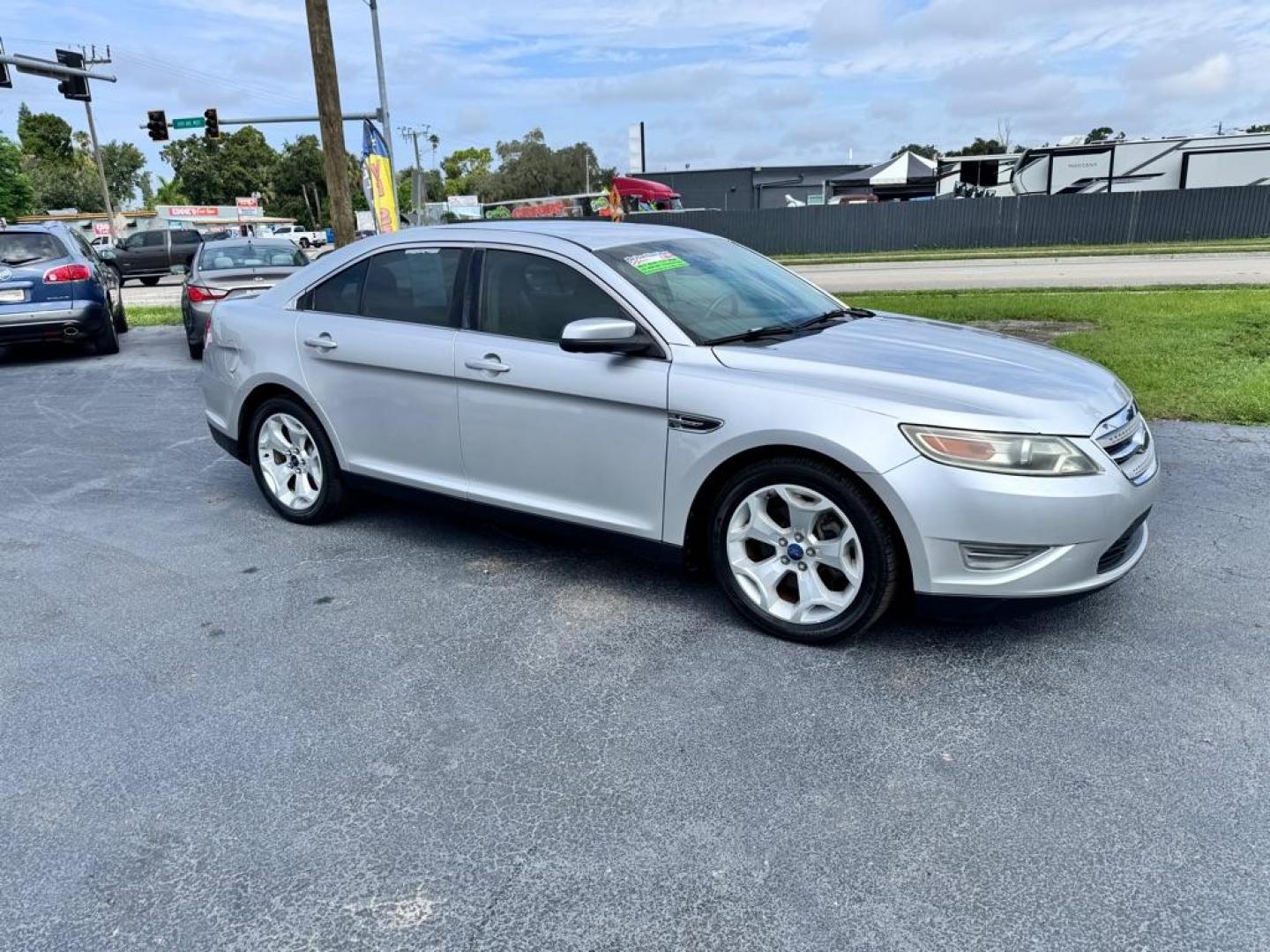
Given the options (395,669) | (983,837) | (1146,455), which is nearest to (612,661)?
(395,669)

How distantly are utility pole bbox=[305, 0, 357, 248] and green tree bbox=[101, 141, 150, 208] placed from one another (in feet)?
340

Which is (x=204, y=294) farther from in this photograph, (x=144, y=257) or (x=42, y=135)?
(x=42, y=135)

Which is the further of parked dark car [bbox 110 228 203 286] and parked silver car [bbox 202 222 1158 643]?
parked dark car [bbox 110 228 203 286]

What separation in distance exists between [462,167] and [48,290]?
12819 cm

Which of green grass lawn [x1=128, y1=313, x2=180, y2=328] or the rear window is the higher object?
the rear window

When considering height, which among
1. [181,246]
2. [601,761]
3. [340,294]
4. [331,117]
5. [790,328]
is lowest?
[601,761]

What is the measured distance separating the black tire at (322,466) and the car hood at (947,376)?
2.41 metres

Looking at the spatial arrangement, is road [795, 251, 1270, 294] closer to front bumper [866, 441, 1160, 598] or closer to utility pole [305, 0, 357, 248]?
utility pole [305, 0, 357, 248]

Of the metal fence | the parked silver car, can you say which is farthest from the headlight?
the metal fence

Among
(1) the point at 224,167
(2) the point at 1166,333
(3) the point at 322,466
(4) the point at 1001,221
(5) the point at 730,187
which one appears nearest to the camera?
(3) the point at 322,466

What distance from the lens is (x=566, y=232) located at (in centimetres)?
459

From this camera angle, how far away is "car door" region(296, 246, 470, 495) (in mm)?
4586

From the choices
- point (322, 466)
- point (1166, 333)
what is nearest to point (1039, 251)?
point (1166, 333)

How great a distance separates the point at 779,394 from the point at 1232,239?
3158cm
